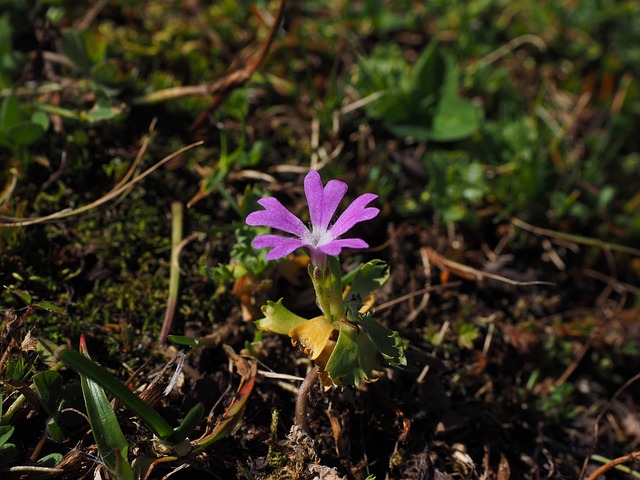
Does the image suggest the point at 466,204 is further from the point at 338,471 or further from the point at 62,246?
the point at 62,246

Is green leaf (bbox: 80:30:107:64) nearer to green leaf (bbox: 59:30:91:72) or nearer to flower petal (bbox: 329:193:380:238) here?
green leaf (bbox: 59:30:91:72)

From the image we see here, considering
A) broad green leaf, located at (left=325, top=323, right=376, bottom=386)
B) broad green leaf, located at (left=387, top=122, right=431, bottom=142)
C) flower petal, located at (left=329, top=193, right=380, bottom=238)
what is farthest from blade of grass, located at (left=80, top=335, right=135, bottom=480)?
broad green leaf, located at (left=387, top=122, right=431, bottom=142)

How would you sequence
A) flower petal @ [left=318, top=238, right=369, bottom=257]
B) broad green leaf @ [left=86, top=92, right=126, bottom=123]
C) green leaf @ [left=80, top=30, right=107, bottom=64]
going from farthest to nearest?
green leaf @ [left=80, top=30, right=107, bottom=64] → broad green leaf @ [left=86, top=92, right=126, bottom=123] → flower petal @ [left=318, top=238, right=369, bottom=257]

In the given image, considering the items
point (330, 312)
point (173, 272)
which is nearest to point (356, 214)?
point (330, 312)

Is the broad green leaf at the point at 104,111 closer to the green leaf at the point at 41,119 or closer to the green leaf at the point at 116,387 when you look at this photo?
the green leaf at the point at 41,119

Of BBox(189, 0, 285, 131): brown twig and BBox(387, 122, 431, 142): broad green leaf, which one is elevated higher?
BBox(189, 0, 285, 131): brown twig

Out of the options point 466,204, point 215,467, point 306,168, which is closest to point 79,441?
point 215,467
